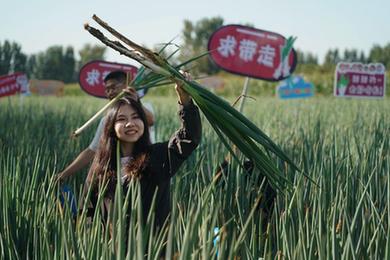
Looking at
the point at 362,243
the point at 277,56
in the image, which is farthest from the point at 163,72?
the point at 277,56

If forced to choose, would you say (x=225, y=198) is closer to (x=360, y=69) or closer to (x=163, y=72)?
(x=163, y=72)

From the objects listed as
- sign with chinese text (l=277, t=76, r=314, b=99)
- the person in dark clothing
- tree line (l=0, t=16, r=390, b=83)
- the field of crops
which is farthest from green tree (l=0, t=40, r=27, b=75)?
the person in dark clothing

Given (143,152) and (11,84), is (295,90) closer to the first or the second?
(11,84)

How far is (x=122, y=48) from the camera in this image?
1.30m

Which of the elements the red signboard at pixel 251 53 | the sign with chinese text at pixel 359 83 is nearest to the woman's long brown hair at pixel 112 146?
the red signboard at pixel 251 53

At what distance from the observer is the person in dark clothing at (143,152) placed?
5.73 feet

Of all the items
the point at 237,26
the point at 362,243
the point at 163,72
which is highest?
the point at 237,26

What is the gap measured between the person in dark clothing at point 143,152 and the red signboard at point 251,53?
2.46m

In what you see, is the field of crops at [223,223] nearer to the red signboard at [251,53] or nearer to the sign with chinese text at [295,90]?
the red signboard at [251,53]

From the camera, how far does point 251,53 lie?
170 inches

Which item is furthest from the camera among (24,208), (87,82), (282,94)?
(282,94)

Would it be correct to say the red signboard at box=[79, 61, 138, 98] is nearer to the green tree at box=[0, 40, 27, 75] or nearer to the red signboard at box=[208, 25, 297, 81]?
the red signboard at box=[208, 25, 297, 81]

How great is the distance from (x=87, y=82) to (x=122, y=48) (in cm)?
359

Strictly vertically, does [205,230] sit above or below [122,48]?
below
